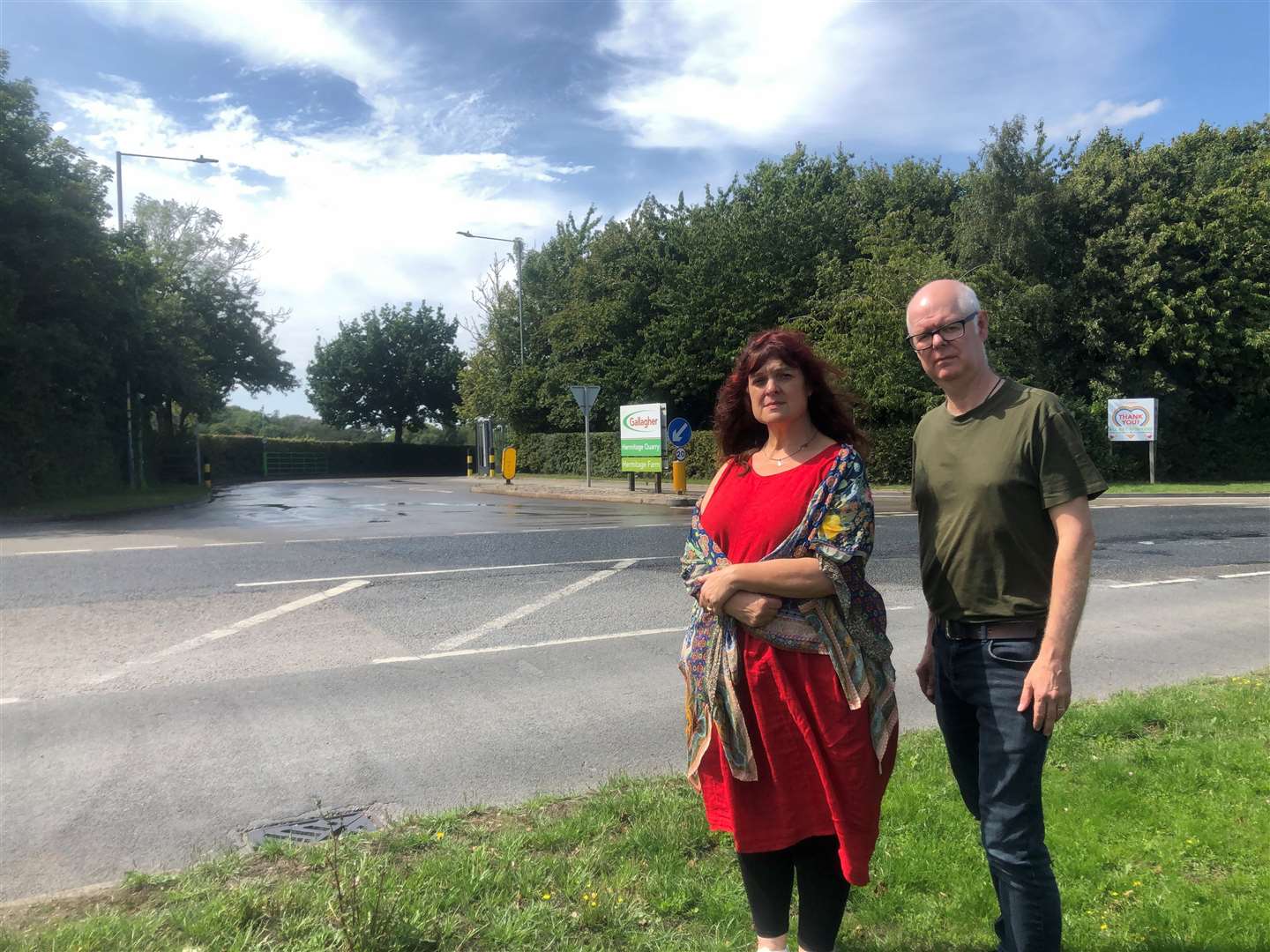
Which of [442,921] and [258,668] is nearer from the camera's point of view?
[442,921]

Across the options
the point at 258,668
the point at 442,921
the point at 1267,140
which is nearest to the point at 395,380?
the point at 1267,140

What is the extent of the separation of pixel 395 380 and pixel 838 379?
209 ft

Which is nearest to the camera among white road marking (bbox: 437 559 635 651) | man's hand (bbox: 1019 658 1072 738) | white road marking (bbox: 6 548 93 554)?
man's hand (bbox: 1019 658 1072 738)

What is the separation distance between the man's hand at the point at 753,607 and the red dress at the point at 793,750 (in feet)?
0.23

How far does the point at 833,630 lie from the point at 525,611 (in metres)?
6.01

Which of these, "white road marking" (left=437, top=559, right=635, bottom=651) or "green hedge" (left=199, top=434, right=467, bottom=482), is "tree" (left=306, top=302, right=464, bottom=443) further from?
"white road marking" (left=437, top=559, right=635, bottom=651)

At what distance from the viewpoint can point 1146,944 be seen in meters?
2.64

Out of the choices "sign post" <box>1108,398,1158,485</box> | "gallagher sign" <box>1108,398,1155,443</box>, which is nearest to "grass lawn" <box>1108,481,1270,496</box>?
"sign post" <box>1108,398,1158,485</box>

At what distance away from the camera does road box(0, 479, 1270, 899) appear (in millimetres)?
4078

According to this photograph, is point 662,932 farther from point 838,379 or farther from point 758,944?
point 838,379

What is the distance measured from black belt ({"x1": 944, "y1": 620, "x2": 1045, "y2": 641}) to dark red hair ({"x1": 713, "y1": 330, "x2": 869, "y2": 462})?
57cm

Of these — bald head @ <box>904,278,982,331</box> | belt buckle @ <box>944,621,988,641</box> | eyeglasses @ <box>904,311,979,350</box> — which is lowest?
belt buckle @ <box>944,621,988,641</box>

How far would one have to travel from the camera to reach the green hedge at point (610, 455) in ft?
87.0

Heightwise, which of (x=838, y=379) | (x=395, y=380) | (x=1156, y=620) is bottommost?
(x=1156, y=620)
